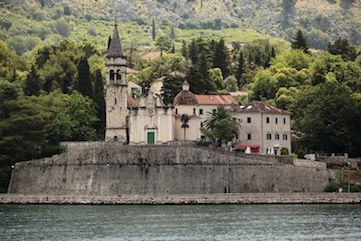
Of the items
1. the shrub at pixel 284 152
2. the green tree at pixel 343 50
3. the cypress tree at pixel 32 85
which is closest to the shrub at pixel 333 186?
the shrub at pixel 284 152

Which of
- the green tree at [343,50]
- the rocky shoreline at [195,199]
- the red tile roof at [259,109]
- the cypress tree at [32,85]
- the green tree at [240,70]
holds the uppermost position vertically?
the green tree at [343,50]

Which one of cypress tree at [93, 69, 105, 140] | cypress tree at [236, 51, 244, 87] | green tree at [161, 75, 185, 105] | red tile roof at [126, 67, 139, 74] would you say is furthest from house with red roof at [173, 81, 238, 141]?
red tile roof at [126, 67, 139, 74]

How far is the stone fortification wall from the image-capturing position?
119 meters

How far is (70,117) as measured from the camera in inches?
5266

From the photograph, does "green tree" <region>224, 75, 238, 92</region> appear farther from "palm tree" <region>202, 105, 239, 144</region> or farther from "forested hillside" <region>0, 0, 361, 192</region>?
"palm tree" <region>202, 105, 239, 144</region>

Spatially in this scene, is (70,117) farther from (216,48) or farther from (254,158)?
(216,48)

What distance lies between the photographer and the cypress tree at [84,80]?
5531 inches

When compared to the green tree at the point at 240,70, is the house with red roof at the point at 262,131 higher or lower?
lower

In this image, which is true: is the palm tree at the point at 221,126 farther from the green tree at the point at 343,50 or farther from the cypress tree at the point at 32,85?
the green tree at the point at 343,50

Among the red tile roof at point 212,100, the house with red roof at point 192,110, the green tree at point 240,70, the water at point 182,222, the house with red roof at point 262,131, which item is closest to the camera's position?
the water at point 182,222

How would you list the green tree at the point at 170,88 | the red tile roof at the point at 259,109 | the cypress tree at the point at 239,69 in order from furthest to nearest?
1. the cypress tree at the point at 239,69
2. the green tree at the point at 170,88
3. the red tile roof at the point at 259,109

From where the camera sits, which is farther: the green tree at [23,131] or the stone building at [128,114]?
the stone building at [128,114]

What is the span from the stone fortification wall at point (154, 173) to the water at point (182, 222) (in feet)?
21.4

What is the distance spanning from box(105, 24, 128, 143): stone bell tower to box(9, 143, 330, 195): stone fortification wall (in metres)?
7.15
